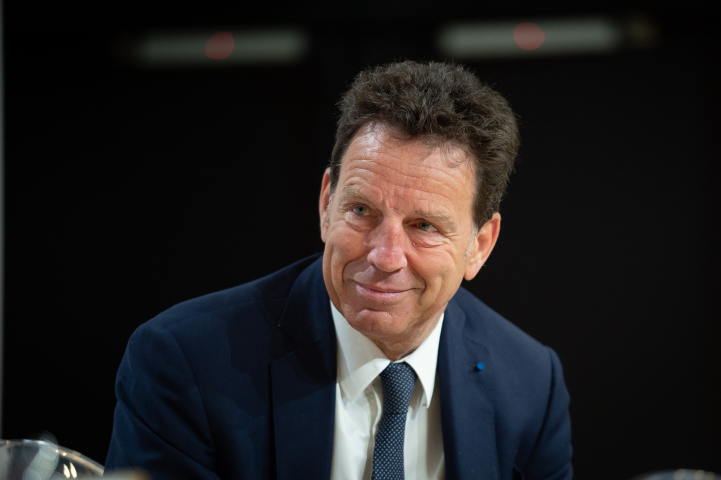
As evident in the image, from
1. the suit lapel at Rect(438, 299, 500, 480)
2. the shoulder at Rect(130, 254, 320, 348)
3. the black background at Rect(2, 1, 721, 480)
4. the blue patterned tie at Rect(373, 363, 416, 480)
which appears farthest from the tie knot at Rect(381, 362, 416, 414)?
the black background at Rect(2, 1, 721, 480)

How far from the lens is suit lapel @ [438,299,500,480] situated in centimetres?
169

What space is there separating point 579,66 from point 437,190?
1.82 metres

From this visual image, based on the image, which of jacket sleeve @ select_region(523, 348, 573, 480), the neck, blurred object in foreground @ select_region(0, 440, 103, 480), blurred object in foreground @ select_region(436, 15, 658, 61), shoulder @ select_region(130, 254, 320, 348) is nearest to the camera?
blurred object in foreground @ select_region(0, 440, 103, 480)

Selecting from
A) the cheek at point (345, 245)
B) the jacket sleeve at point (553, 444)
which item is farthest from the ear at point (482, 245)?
the jacket sleeve at point (553, 444)

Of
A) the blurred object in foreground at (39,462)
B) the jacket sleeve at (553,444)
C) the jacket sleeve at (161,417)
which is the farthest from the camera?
the jacket sleeve at (553,444)

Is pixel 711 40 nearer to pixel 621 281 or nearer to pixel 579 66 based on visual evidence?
pixel 579 66

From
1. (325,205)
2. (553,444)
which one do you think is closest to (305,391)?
(325,205)

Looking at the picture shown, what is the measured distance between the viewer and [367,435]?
1.65 m

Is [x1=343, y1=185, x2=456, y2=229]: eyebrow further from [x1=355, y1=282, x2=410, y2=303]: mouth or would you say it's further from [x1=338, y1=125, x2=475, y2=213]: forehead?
[x1=355, y1=282, x2=410, y2=303]: mouth

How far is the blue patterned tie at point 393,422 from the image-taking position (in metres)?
1.60

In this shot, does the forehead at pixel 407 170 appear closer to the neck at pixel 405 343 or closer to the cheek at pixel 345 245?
the cheek at pixel 345 245

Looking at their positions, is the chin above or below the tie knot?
above

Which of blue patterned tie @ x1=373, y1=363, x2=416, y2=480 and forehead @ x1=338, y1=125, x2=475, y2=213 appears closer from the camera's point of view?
forehead @ x1=338, y1=125, x2=475, y2=213

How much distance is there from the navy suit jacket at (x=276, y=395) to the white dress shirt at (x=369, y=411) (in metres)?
0.05
